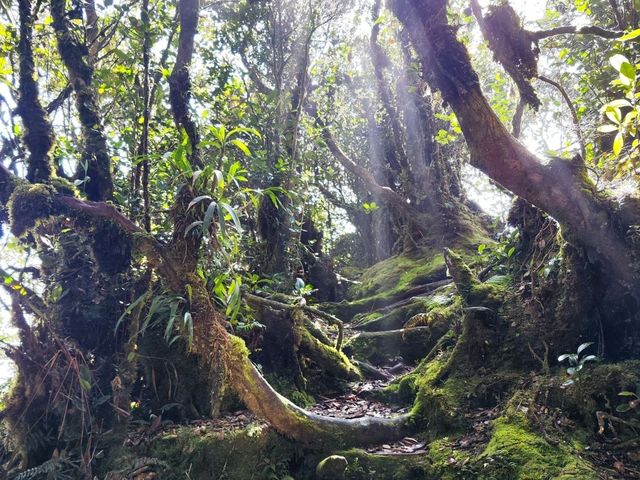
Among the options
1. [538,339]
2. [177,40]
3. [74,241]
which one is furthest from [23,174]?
[538,339]

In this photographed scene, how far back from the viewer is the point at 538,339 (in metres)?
4.16

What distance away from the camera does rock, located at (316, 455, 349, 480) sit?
3.50 m

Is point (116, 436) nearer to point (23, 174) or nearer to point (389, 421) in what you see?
point (389, 421)

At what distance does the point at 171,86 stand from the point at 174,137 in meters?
0.73

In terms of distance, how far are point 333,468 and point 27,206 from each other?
12.9 feet

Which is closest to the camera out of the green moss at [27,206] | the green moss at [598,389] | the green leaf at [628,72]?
the green leaf at [628,72]

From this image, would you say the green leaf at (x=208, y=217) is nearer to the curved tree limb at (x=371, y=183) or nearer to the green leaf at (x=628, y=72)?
the green leaf at (x=628, y=72)

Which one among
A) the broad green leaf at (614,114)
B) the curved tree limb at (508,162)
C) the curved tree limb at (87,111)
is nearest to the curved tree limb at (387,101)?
the curved tree limb at (508,162)

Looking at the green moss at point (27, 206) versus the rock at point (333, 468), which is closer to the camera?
the rock at point (333, 468)

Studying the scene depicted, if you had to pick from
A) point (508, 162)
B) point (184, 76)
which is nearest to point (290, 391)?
point (508, 162)

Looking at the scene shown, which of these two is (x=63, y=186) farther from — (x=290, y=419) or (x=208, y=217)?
(x=290, y=419)

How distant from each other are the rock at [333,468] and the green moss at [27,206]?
3722 mm

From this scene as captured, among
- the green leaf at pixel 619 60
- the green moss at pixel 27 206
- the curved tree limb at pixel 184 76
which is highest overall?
the curved tree limb at pixel 184 76

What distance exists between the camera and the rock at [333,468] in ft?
11.5
